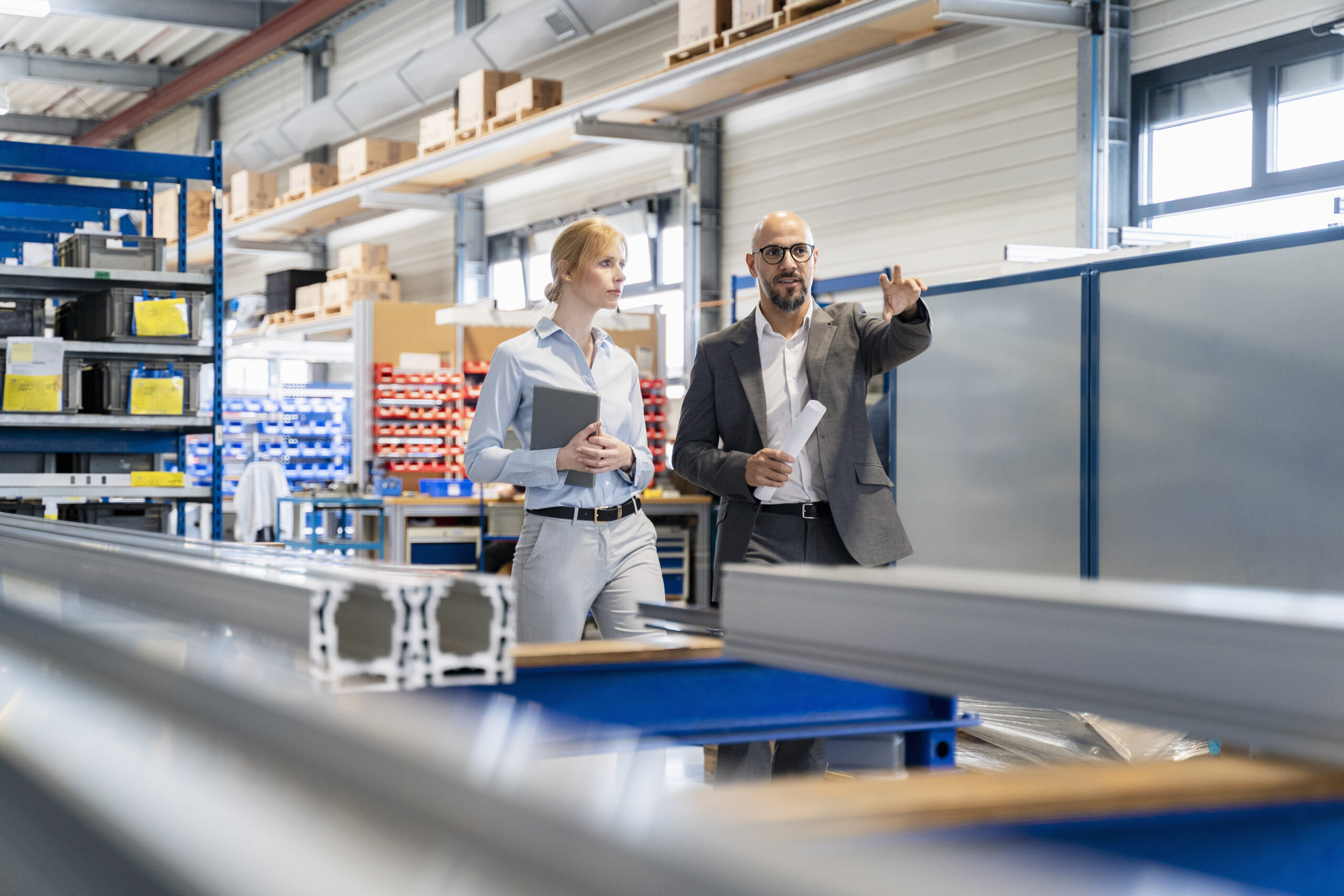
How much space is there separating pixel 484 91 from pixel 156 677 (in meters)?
9.26

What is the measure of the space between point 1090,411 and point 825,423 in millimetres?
1686

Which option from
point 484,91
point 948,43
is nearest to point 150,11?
point 484,91

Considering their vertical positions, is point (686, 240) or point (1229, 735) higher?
point (686, 240)

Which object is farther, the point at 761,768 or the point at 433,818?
the point at 761,768

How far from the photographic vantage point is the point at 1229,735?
0.82 m

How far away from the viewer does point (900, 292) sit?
258cm

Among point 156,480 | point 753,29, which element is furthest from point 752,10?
point 156,480

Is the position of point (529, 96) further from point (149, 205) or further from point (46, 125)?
point (46, 125)

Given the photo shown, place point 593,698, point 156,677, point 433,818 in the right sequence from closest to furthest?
point 433,818
point 156,677
point 593,698

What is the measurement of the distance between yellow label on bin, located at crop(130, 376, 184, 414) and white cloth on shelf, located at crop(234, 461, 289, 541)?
5.76 metres

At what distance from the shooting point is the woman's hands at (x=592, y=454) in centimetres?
252

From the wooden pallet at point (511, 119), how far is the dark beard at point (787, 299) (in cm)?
677

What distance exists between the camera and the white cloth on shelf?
10617mm

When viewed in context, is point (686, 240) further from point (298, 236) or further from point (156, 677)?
point (156, 677)
